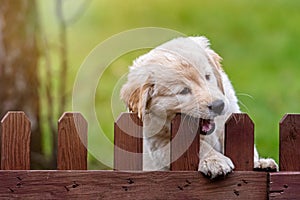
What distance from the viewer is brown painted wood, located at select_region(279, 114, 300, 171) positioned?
3.37 m

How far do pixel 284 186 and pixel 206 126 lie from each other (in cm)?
47

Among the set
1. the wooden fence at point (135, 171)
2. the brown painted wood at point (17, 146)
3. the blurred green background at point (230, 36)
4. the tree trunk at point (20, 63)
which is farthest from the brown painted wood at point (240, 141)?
the blurred green background at point (230, 36)

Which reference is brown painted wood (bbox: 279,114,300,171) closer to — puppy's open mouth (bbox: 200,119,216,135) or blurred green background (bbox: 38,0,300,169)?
puppy's open mouth (bbox: 200,119,216,135)

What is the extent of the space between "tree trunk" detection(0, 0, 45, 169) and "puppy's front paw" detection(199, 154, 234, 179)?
10.4ft

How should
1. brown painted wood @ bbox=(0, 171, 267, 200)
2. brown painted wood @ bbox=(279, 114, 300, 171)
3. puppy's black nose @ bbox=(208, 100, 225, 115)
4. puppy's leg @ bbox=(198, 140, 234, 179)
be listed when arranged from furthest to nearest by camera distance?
puppy's black nose @ bbox=(208, 100, 225, 115) → brown painted wood @ bbox=(279, 114, 300, 171) → puppy's leg @ bbox=(198, 140, 234, 179) → brown painted wood @ bbox=(0, 171, 267, 200)

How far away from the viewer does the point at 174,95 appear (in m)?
3.71

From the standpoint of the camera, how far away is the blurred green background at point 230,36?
327 inches

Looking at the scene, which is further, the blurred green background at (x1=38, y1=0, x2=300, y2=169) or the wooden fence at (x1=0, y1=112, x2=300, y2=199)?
the blurred green background at (x1=38, y1=0, x2=300, y2=169)

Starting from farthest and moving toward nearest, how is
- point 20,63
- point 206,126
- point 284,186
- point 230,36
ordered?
point 230,36
point 20,63
point 206,126
point 284,186

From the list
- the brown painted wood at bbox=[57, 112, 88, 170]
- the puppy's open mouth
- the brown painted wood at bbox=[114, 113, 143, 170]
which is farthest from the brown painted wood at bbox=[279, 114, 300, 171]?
the brown painted wood at bbox=[57, 112, 88, 170]

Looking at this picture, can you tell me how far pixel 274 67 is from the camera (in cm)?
942

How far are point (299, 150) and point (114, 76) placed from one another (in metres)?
5.34

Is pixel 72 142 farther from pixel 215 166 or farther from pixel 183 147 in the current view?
pixel 215 166

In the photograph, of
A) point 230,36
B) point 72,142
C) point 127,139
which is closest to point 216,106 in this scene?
point 127,139
